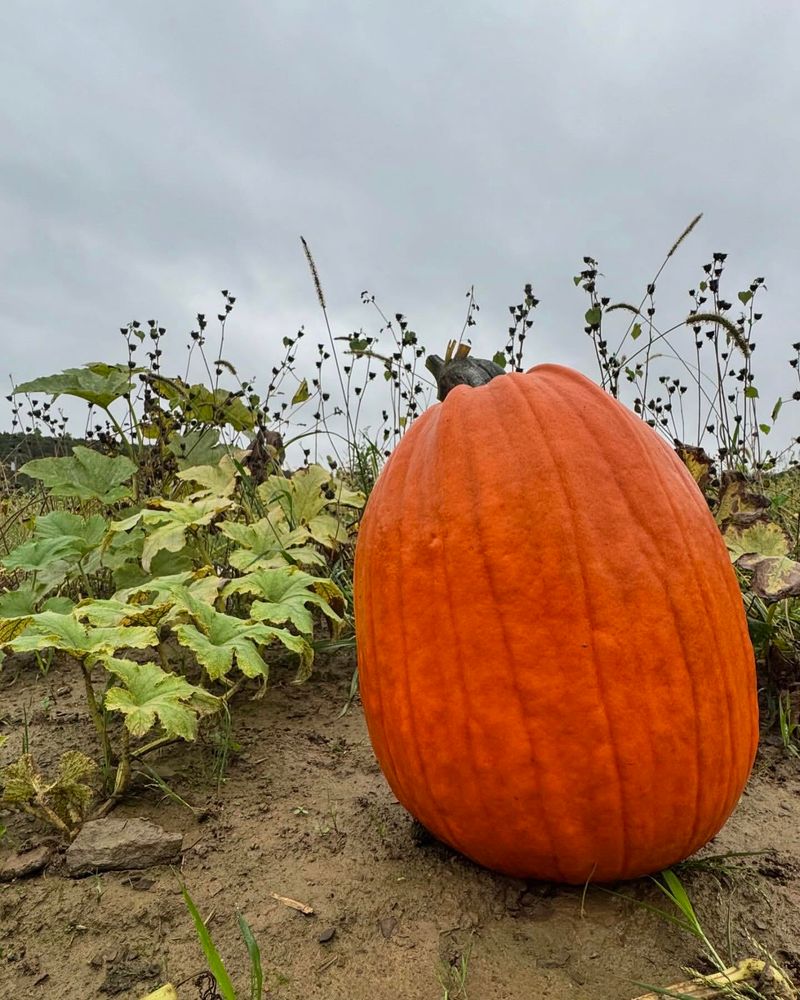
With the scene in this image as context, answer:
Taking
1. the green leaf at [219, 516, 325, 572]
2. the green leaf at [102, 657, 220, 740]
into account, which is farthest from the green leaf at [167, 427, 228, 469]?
the green leaf at [102, 657, 220, 740]

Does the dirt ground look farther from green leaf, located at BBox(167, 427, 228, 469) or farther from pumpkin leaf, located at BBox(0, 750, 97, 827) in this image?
green leaf, located at BBox(167, 427, 228, 469)

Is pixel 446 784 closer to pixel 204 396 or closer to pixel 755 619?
pixel 755 619

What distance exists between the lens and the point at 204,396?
345 cm

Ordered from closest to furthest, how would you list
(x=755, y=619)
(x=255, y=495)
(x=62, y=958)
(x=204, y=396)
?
(x=62, y=958) → (x=755, y=619) → (x=255, y=495) → (x=204, y=396)

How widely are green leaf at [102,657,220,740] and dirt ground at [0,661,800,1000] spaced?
0.24 m

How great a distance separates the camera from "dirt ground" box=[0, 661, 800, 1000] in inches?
50.4

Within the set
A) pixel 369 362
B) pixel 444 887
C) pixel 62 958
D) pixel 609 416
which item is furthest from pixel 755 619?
pixel 62 958

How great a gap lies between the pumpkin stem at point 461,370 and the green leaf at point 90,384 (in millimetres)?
1729

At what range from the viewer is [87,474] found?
286 centimetres

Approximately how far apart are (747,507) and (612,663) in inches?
56.7

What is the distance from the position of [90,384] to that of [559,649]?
240 centimetres

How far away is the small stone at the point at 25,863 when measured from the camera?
1.59 metres

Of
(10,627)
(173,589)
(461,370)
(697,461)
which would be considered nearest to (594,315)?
(697,461)

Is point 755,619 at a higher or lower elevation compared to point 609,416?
lower
